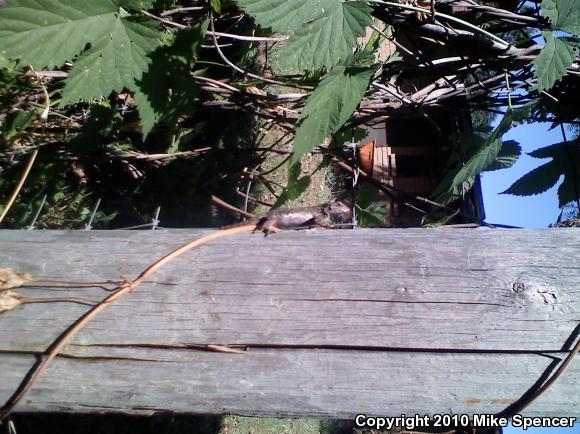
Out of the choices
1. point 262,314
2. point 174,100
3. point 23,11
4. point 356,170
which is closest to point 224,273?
point 262,314

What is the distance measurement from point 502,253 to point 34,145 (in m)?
1.77

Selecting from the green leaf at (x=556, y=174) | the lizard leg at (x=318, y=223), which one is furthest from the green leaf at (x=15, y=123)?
A: the green leaf at (x=556, y=174)

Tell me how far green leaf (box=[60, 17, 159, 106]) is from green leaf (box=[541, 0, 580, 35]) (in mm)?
1049

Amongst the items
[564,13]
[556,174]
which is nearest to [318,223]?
[564,13]

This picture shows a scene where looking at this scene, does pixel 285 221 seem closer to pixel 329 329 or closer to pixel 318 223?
pixel 318 223

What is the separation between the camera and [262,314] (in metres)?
1.01

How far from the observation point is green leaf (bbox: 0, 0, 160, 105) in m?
1.22

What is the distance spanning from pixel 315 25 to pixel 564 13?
69cm

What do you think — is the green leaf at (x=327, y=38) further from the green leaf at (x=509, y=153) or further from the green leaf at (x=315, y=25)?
the green leaf at (x=509, y=153)

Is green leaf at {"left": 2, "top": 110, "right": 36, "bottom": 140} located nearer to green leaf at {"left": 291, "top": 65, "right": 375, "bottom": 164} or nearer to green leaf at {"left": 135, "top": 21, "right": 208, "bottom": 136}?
green leaf at {"left": 135, "top": 21, "right": 208, "bottom": 136}

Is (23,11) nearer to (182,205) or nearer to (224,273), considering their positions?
(224,273)

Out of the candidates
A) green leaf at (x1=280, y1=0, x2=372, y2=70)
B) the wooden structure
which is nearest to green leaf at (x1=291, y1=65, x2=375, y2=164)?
green leaf at (x1=280, y1=0, x2=372, y2=70)

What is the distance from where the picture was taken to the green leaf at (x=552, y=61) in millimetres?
1395

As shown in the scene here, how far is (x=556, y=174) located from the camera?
182 centimetres
